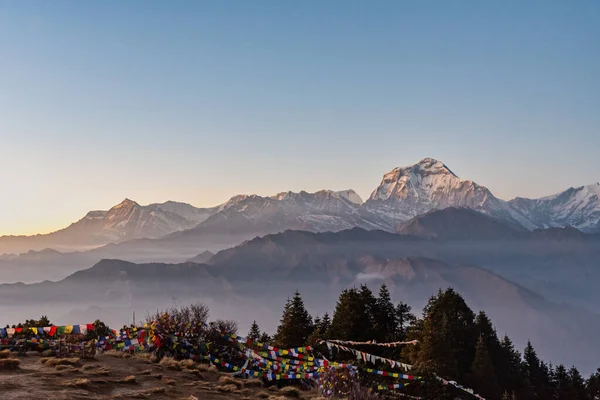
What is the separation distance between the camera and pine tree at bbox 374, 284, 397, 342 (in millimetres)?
61969

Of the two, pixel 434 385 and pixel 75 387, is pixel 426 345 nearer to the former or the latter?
pixel 434 385

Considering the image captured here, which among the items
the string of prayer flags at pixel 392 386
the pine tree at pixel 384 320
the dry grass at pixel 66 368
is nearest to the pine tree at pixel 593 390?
the pine tree at pixel 384 320

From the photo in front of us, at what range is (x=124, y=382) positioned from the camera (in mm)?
22875

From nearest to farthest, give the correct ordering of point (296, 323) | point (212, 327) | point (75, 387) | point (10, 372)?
point (75, 387), point (10, 372), point (212, 327), point (296, 323)

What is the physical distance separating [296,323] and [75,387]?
4736cm

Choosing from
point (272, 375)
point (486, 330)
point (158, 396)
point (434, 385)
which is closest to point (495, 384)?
point (486, 330)

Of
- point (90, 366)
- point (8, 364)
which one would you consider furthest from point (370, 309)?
point (8, 364)

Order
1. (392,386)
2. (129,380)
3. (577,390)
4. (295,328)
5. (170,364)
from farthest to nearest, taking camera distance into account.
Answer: (577,390)
(295,328)
(392,386)
(170,364)
(129,380)

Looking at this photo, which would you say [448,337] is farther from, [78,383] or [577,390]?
[78,383]

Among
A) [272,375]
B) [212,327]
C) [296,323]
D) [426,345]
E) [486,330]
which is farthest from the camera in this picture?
[486,330]

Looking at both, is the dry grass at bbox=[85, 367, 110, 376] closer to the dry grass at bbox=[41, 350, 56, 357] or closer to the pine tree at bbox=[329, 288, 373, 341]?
the dry grass at bbox=[41, 350, 56, 357]

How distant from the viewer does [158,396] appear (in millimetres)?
21422

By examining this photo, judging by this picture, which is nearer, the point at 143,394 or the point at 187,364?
the point at 143,394

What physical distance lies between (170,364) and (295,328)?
129ft
